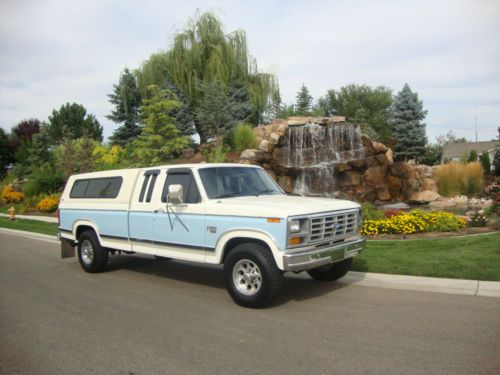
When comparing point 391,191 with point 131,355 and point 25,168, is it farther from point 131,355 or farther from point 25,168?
point 25,168

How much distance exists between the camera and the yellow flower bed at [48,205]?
925 inches

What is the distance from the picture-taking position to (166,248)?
7.05 metres

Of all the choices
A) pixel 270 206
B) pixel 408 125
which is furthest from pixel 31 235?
pixel 408 125

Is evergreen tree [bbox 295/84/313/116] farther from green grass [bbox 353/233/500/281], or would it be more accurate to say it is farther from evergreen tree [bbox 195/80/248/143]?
green grass [bbox 353/233/500/281]

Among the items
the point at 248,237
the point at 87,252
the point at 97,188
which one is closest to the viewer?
the point at 248,237

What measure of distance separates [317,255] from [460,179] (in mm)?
18948

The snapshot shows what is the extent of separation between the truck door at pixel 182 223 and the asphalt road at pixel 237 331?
29.8 inches

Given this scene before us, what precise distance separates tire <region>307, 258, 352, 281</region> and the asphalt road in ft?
0.82

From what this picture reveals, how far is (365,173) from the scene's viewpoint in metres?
22.7

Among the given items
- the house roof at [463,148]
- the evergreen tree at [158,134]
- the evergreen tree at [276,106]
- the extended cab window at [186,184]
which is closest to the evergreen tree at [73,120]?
the evergreen tree at [276,106]

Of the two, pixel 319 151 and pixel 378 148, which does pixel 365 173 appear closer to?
pixel 378 148

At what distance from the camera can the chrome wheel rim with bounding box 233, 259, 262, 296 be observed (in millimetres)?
5898

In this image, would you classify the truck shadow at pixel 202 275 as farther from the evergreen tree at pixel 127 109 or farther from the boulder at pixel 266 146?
the evergreen tree at pixel 127 109

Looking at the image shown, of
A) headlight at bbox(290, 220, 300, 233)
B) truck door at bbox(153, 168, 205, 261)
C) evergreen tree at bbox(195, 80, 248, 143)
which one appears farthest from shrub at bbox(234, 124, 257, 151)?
headlight at bbox(290, 220, 300, 233)
